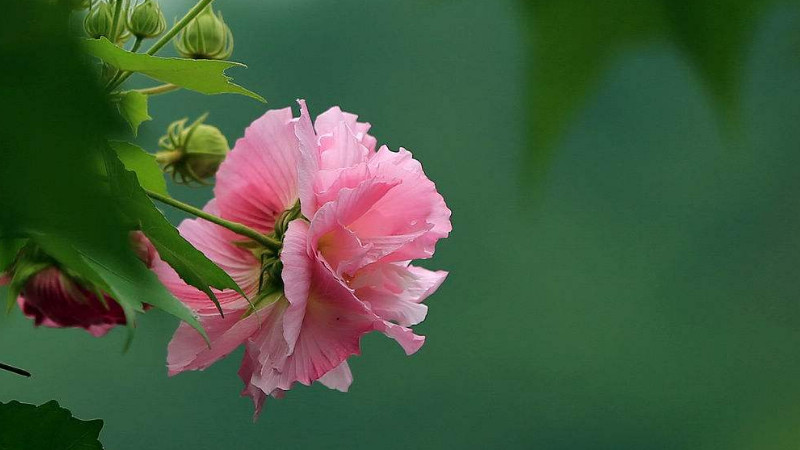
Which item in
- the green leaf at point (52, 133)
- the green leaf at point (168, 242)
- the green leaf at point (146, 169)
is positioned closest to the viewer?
the green leaf at point (52, 133)

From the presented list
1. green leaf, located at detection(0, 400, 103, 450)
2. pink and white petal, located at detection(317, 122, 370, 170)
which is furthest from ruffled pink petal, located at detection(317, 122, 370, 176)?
green leaf, located at detection(0, 400, 103, 450)

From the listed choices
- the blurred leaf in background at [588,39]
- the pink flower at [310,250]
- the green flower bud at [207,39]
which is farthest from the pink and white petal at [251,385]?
the blurred leaf in background at [588,39]

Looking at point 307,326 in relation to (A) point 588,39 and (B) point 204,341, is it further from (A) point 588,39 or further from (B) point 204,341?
(A) point 588,39

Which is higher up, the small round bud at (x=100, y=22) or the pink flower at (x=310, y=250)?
the small round bud at (x=100, y=22)

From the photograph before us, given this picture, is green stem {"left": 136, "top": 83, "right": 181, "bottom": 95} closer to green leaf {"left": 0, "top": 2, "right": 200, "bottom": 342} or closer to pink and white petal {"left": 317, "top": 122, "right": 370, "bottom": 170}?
pink and white petal {"left": 317, "top": 122, "right": 370, "bottom": 170}

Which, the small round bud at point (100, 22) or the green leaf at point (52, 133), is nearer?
the green leaf at point (52, 133)

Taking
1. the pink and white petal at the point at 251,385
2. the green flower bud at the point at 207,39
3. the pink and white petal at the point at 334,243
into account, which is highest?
the green flower bud at the point at 207,39

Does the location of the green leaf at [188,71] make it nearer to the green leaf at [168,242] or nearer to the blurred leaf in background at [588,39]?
the green leaf at [168,242]

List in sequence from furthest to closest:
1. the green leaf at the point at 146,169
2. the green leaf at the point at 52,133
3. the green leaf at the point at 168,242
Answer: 1. the green leaf at the point at 146,169
2. the green leaf at the point at 168,242
3. the green leaf at the point at 52,133
